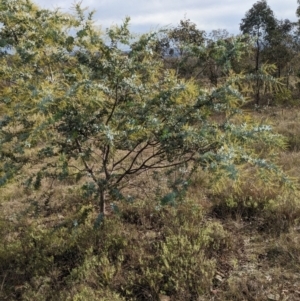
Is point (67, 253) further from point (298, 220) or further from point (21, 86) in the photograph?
point (298, 220)

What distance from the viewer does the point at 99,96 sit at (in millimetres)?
2703

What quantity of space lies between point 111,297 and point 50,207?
2331 mm

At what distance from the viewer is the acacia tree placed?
2691 millimetres

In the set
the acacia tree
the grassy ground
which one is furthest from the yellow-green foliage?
the acacia tree

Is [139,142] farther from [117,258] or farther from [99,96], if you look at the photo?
[117,258]

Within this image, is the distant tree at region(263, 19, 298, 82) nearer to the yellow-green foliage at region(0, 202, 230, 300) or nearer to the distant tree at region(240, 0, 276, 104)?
the distant tree at region(240, 0, 276, 104)

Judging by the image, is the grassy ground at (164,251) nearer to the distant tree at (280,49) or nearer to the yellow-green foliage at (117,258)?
the yellow-green foliage at (117,258)

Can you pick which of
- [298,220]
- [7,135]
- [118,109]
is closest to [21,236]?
[7,135]

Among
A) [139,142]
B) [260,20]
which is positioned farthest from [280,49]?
[139,142]

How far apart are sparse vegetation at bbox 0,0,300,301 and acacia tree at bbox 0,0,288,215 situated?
11 mm

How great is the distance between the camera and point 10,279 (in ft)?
11.3

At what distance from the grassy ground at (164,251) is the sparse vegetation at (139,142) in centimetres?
1

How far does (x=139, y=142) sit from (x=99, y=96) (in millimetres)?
827

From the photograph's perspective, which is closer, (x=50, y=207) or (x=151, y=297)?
(x=151, y=297)
